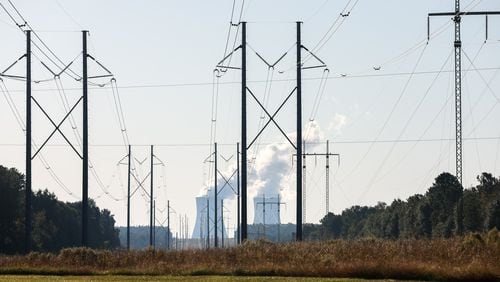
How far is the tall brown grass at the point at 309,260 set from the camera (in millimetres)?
42312

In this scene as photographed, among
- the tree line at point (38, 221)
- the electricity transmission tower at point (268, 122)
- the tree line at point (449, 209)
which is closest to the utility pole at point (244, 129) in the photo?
the electricity transmission tower at point (268, 122)

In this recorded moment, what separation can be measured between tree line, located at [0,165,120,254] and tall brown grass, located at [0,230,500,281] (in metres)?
71.1

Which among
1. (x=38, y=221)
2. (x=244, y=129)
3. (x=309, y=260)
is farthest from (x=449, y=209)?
(x=309, y=260)

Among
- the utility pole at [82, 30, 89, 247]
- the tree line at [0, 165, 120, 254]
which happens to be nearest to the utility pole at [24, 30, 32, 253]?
the utility pole at [82, 30, 89, 247]

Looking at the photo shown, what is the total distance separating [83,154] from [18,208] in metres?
74.3

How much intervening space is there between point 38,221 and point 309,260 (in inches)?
4272

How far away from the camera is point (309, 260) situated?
47.5 metres

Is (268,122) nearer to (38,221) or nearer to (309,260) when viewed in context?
(309,260)

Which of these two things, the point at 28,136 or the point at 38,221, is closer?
the point at 28,136

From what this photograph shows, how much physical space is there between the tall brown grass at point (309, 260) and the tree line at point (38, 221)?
71.1 metres

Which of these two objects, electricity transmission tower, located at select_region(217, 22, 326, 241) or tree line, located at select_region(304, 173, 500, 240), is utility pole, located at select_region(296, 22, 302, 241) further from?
tree line, located at select_region(304, 173, 500, 240)

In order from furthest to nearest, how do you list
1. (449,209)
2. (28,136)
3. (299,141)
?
1. (449,209)
2. (28,136)
3. (299,141)

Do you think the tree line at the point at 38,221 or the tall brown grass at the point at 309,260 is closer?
the tall brown grass at the point at 309,260

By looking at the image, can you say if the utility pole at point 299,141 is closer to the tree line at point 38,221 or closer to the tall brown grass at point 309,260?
the tall brown grass at point 309,260
